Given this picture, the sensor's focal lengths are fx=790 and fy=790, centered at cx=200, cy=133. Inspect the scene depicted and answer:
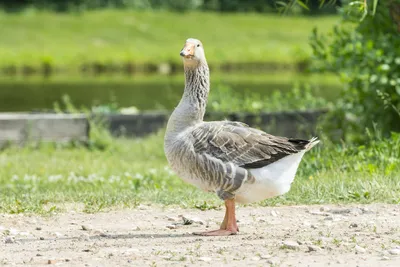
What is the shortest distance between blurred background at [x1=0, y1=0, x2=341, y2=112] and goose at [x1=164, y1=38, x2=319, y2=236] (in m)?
15.4

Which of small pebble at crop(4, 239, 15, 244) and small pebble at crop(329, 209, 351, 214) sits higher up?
small pebble at crop(329, 209, 351, 214)

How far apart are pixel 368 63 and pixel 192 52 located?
212 inches

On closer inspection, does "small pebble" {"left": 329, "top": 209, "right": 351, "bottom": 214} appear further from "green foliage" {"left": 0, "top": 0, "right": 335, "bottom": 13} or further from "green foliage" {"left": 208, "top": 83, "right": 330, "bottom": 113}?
"green foliage" {"left": 0, "top": 0, "right": 335, "bottom": 13}

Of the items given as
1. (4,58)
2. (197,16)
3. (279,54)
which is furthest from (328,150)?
(197,16)

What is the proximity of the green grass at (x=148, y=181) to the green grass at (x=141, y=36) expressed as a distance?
72.8ft

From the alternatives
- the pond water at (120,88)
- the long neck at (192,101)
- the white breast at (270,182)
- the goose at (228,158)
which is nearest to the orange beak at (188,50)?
the goose at (228,158)

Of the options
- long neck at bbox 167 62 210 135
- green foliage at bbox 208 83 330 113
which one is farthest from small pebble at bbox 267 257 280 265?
green foliage at bbox 208 83 330 113

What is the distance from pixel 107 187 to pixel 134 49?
2826 cm

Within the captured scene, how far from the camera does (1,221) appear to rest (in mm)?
7359

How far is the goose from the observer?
21.4 feet

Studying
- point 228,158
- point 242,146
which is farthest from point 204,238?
point 242,146

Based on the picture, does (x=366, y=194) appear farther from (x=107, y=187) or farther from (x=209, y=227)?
(x=107, y=187)

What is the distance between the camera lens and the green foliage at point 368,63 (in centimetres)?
1121

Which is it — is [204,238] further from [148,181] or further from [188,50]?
[148,181]
